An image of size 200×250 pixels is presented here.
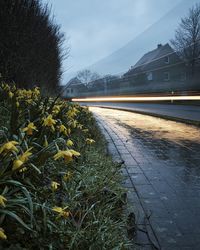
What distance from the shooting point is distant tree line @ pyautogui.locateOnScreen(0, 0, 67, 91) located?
8.52 meters

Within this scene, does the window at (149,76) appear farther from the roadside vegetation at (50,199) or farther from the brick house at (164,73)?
the roadside vegetation at (50,199)

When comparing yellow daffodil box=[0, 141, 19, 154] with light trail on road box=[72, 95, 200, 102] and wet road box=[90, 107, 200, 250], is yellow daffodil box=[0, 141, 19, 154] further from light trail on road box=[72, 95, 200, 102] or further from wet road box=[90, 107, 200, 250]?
light trail on road box=[72, 95, 200, 102]

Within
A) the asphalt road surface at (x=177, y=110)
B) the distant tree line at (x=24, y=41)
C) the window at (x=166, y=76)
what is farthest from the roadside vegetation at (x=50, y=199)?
the window at (x=166, y=76)

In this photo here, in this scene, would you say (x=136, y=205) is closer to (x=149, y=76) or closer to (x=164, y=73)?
(x=164, y=73)

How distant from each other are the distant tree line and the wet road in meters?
2.83

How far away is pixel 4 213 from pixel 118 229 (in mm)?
1135

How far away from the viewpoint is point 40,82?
11844mm

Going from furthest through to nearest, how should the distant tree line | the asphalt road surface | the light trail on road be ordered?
1. the light trail on road
2. the asphalt road surface
3. the distant tree line

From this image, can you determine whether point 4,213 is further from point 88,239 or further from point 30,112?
point 30,112

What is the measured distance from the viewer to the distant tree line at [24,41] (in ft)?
28.0

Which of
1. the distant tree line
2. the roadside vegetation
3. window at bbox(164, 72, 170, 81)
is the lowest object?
the roadside vegetation

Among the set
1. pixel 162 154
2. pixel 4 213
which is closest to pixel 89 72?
pixel 162 154

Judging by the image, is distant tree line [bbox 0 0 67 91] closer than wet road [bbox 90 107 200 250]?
No

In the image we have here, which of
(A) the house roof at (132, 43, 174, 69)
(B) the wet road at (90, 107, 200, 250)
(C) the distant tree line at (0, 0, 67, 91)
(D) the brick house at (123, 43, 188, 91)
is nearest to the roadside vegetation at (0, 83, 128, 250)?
(B) the wet road at (90, 107, 200, 250)
